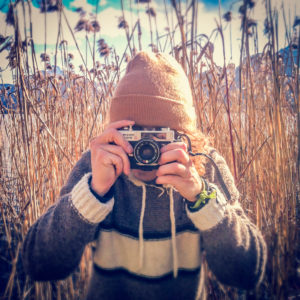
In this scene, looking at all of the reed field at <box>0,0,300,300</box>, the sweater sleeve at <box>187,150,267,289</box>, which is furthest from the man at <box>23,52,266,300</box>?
the reed field at <box>0,0,300,300</box>

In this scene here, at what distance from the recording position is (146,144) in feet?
1.99

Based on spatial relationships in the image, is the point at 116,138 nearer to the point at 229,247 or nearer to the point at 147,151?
the point at 147,151

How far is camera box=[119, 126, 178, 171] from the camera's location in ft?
1.99

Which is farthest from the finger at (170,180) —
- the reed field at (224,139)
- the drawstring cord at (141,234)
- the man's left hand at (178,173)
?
the reed field at (224,139)

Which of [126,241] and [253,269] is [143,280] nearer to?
[126,241]

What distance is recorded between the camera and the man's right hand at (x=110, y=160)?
614 mm

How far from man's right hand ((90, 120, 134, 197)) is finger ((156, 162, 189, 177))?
0.11 meters

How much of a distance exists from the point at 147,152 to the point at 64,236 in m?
0.35

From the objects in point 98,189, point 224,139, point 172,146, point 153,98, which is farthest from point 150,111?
point 224,139

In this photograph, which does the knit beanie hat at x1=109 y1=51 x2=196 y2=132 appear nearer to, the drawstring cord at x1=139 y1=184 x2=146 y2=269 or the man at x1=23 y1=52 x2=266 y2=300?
the man at x1=23 y1=52 x2=266 y2=300

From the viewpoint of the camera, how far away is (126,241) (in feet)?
2.21

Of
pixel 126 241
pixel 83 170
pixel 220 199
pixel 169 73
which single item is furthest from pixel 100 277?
pixel 169 73

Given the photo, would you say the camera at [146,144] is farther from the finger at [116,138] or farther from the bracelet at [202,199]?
the bracelet at [202,199]

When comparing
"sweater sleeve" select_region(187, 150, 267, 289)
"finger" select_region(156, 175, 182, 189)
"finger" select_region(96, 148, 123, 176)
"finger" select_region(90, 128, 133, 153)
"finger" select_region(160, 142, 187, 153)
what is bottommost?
"sweater sleeve" select_region(187, 150, 267, 289)
